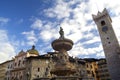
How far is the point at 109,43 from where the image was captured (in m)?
43.8

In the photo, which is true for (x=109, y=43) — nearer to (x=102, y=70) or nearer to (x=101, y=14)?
(x=102, y=70)

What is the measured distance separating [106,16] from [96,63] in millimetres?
17524

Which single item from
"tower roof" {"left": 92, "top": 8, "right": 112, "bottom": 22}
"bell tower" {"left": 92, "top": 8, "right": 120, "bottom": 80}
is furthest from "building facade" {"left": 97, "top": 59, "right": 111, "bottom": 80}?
"tower roof" {"left": 92, "top": 8, "right": 112, "bottom": 22}

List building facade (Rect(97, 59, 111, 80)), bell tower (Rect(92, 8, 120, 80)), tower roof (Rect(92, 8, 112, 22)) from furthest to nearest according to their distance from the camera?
1. tower roof (Rect(92, 8, 112, 22))
2. building facade (Rect(97, 59, 111, 80))
3. bell tower (Rect(92, 8, 120, 80))

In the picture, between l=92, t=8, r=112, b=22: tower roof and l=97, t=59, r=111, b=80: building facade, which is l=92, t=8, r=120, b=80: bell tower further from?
l=97, t=59, r=111, b=80: building facade

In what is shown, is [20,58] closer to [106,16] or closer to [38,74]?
[38,74]

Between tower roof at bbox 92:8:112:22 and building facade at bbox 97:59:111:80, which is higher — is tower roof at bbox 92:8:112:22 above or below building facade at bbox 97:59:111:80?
above

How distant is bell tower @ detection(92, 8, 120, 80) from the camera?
40500 mm

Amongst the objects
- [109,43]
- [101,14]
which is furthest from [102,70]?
[101,14]

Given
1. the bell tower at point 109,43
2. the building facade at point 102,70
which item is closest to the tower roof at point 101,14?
the bell tower at point 109,43

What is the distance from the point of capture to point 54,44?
58.5 feet

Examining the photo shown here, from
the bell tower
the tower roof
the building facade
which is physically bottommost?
the building facade

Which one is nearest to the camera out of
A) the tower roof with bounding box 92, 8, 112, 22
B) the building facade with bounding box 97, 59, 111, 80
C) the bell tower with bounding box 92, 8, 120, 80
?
the bell tower with bounding box 92, 8, 120, 80

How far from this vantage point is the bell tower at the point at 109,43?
40.5 metres
